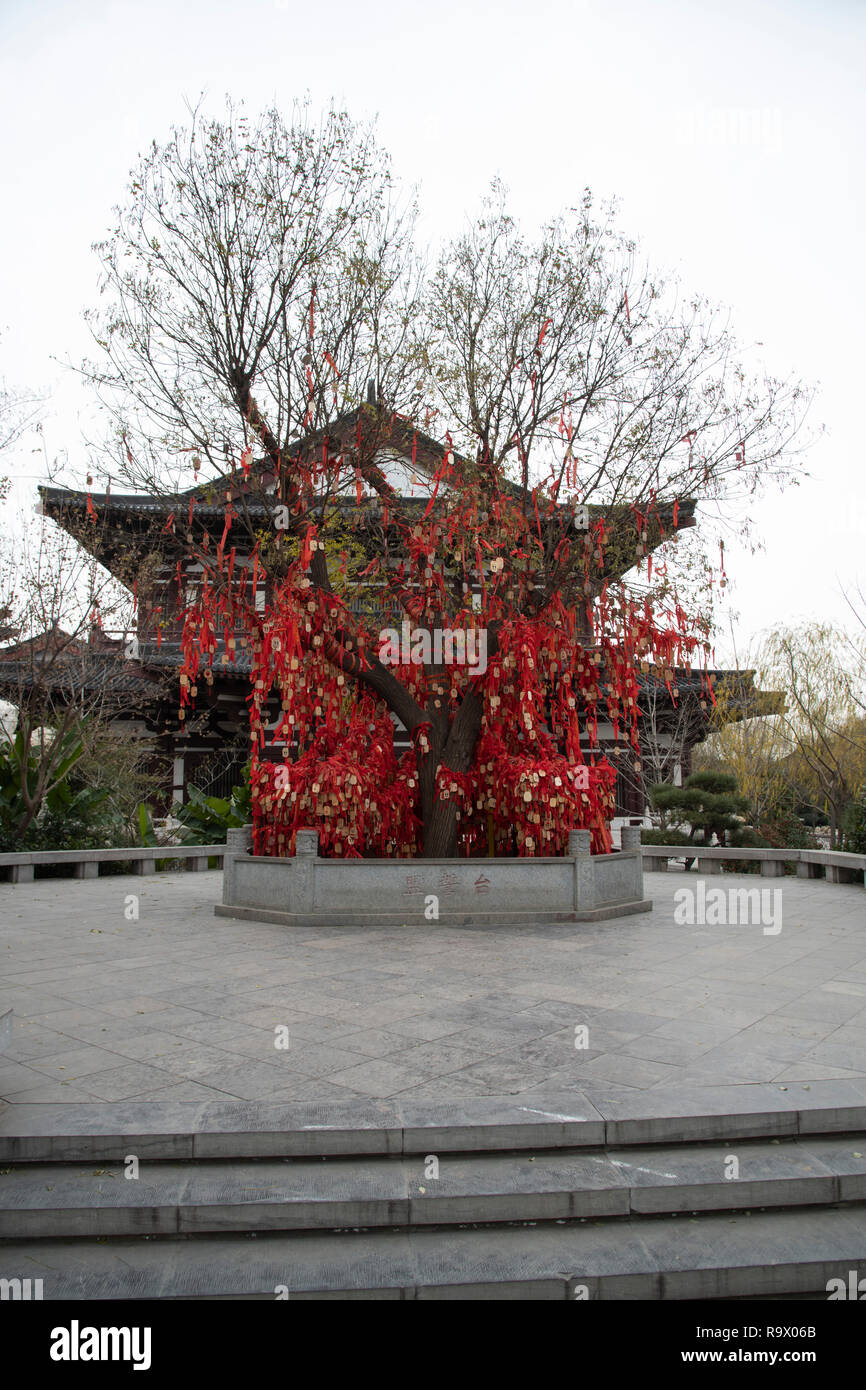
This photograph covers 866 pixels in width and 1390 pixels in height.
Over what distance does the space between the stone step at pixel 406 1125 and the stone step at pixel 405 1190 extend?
2.2 inches

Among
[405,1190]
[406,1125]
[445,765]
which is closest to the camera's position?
[405,1190]

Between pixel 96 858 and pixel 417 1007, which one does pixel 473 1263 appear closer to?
pixel 417 1007

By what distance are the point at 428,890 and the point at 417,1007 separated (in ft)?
10.7

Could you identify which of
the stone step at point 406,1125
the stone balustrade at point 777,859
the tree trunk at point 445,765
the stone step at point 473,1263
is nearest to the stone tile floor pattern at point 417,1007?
the stone step at point 406,1125

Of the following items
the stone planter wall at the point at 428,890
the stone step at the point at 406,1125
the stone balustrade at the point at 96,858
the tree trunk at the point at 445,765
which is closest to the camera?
the stone step at the point at 406,1125

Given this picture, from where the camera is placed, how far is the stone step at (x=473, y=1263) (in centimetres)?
279

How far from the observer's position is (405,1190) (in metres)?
3.15

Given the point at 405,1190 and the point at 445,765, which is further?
the point at 445,765

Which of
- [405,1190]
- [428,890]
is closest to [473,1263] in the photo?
[405,1190]

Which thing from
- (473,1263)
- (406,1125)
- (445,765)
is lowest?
(473,1263)

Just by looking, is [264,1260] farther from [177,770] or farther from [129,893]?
[177,770]

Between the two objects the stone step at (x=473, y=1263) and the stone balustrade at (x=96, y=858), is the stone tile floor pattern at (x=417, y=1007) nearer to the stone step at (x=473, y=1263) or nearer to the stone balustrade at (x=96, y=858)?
the stone step at (x=473, y=1263)

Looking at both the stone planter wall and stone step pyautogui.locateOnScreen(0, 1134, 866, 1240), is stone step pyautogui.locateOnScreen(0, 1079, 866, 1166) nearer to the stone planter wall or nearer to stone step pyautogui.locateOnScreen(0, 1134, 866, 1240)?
stone step pyautogui.locateOnScreen(0, 1134, 866, 1240)
